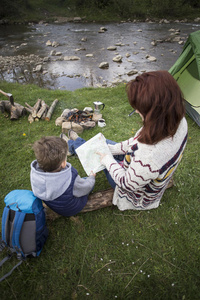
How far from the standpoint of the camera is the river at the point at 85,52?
835cm

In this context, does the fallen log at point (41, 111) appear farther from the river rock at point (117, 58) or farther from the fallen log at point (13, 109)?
the river rock at point (117, 58)

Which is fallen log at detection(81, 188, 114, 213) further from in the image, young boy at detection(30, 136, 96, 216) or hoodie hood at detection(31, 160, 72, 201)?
hoodie hood at detection(31, 160, 72, 201)

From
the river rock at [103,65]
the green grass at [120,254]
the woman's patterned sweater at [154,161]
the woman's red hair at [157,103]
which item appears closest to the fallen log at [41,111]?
the green grass at [120,254]

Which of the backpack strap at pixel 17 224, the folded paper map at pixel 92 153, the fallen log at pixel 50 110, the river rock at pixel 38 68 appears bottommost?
the fallen log at pixel 50 110

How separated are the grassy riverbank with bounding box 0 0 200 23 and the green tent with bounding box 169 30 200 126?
1728 cm

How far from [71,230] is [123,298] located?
0.99 metres

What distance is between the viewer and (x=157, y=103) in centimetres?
142

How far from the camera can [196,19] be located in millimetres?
16828

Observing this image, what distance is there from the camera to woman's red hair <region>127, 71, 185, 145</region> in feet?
4.67

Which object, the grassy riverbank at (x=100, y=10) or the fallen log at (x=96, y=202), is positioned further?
the grassy riverbank at (x=100, y=10)

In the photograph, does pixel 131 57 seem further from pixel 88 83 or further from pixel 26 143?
pixel 26 143

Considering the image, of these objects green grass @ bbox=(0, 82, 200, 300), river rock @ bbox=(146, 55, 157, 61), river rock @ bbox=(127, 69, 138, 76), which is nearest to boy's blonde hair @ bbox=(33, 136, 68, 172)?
green grass @ bbox=(0, 82, 200, 300)

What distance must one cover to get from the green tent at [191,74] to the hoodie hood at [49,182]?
390cm

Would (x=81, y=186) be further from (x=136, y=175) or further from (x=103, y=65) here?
(x=103, y=65)
